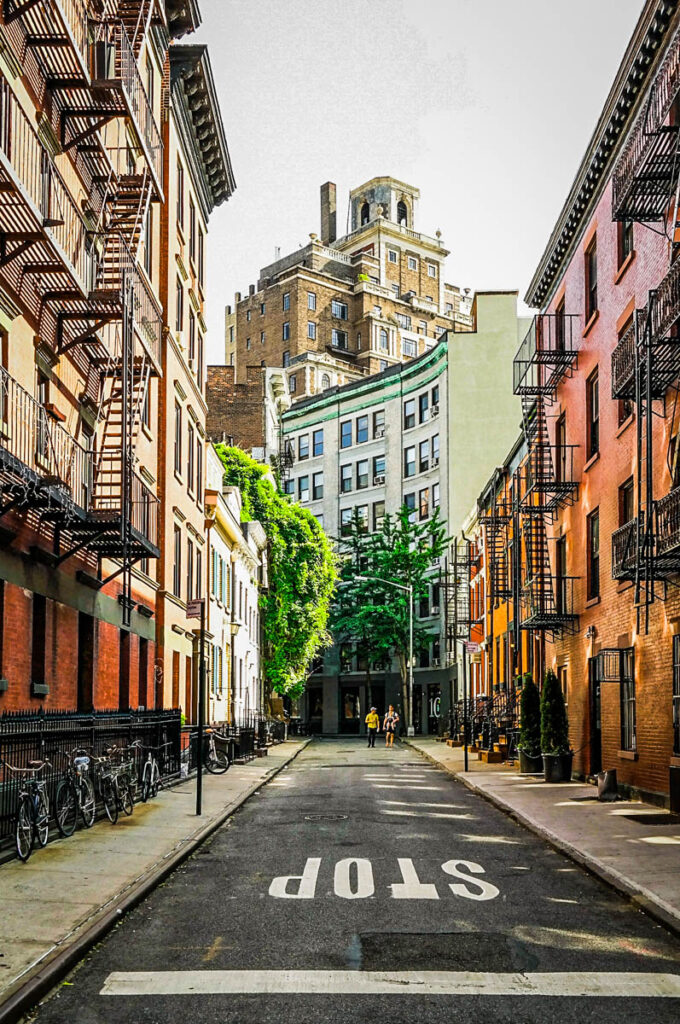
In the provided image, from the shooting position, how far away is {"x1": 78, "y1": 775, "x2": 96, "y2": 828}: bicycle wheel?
55.6 feet

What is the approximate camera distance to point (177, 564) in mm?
34062

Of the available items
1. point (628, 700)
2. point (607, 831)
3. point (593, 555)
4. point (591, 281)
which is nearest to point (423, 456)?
point (591, 281)

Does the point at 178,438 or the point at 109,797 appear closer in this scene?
the point at 109,797

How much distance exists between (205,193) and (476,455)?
115 feet

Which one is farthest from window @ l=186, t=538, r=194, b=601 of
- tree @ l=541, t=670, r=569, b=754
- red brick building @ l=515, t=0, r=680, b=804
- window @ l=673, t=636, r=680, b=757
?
window @ l=673, t=636, r=680, b=757

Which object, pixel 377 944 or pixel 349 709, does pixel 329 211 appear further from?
pixel 377 944

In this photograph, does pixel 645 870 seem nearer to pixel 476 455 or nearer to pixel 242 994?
pixel 242 994

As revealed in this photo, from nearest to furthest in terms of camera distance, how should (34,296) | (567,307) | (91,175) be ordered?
(34,296), (91,175), (567,307)

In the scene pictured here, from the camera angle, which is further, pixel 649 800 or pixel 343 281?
pixel 343 281

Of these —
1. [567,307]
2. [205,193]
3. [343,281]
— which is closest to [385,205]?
[343,281]

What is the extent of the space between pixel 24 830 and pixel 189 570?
74.3ft

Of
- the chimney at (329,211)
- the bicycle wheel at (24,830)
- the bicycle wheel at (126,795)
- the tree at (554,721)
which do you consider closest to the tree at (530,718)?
the tree at (554,721)

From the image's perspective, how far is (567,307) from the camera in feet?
99.9

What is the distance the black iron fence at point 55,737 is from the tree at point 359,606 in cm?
4724
